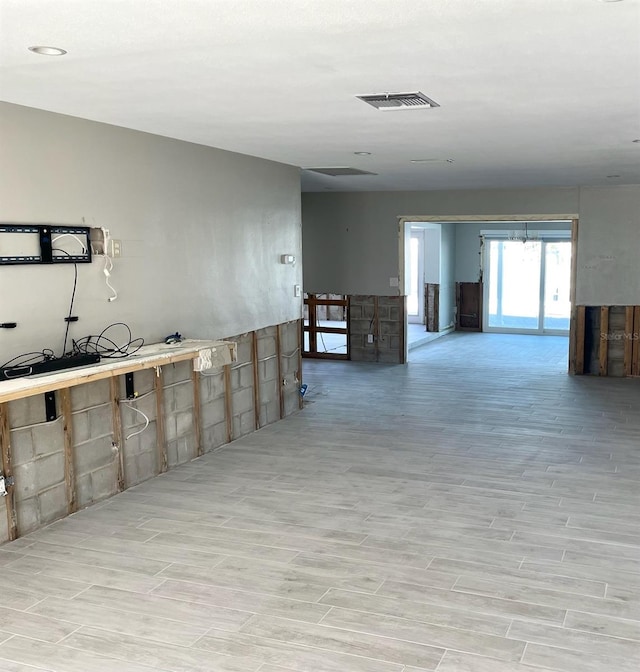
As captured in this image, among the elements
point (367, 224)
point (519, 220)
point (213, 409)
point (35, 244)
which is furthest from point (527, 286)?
point (35, 244)

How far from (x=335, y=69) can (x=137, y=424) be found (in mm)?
3130

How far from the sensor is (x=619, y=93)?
397 cm

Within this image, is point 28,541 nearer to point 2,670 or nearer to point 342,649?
point 2,670

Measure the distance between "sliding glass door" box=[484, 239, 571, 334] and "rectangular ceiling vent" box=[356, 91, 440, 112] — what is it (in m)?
10.4

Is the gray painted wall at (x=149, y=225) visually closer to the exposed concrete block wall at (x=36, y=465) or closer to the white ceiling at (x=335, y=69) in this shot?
the white ceiling at (x=335, y=69)

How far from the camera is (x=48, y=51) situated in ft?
10.2

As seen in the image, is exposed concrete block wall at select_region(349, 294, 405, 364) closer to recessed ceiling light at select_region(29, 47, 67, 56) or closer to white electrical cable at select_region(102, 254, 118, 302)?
white electrical cable at select_region(102, 254, 118, 302)

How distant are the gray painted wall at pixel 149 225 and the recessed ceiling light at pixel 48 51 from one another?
1252 mm

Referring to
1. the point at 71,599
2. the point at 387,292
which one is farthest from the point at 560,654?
the point at 387,292

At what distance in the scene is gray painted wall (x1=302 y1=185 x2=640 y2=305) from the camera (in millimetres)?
9688

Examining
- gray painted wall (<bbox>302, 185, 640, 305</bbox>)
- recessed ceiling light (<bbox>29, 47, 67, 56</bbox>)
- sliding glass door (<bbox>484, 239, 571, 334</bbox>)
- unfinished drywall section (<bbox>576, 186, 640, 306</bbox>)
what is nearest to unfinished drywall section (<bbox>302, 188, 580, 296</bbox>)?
gray painted wall (<bbox>302, 185, 640, 305</bbox>)

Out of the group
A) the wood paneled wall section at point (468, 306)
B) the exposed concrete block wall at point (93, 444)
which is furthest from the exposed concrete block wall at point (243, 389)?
the wood paneled wall section at point (468, 306)

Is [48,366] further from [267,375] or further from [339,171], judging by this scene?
[339,171]

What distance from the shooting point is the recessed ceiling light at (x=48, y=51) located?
10.1 ft
